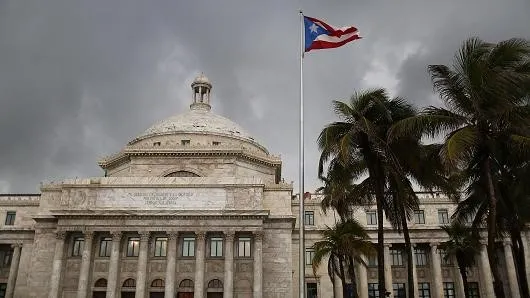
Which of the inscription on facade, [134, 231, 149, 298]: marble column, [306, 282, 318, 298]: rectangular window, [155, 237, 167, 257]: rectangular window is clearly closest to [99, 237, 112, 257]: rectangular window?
the inscription on facade

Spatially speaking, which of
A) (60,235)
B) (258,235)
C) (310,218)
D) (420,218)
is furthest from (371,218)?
(60,235)

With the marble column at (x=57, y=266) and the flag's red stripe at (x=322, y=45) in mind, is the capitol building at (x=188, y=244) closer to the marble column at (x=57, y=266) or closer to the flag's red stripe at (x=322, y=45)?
the marble column at (x=57, y=266)

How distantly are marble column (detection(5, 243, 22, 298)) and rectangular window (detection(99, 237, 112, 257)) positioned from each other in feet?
40.1

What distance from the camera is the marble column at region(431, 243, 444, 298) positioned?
50.7 meters

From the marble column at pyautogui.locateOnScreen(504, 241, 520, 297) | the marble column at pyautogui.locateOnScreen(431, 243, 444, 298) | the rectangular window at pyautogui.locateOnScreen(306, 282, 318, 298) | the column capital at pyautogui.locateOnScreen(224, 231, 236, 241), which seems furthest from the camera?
the rectangular window at pyautogui.locateOnScreen(306, 282, 318, 298)

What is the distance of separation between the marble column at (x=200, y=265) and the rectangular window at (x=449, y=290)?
2550cm

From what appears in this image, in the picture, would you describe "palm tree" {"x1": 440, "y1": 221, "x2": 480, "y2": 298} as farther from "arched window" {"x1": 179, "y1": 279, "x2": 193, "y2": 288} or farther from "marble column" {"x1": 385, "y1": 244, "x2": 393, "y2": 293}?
"arched window" {"x1": 179, "y1": 279, "x2": 193, "y2": 288}

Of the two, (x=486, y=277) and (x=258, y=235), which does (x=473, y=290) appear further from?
(x=258, y=235)

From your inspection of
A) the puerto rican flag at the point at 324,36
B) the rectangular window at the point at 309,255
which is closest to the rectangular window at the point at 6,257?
the rectangular window at the point at 309,255

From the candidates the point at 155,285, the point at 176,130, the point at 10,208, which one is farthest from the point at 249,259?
the point at 10,208

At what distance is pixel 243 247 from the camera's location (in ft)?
156

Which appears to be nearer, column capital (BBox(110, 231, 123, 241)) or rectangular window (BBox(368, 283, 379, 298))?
column capital (BBox(110, 231, 123, 241))

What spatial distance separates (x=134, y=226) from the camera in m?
46.6

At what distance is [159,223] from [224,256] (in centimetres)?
678
